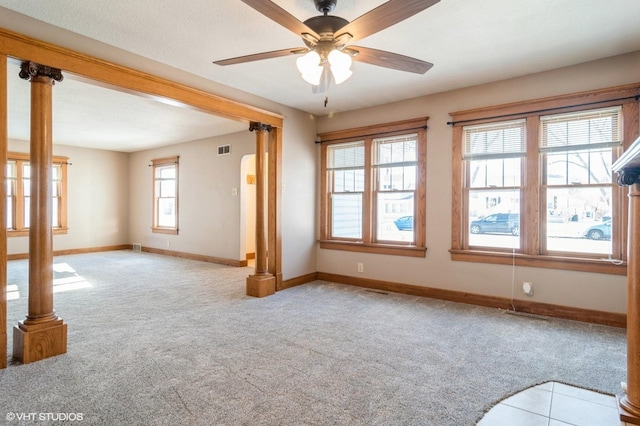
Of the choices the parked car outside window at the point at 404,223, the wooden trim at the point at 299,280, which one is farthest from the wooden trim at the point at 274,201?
the parked car outside window at the point at 404,223

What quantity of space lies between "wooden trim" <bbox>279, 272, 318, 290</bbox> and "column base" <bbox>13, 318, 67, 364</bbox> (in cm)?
269

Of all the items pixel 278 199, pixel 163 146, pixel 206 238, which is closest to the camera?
pixel 278 199

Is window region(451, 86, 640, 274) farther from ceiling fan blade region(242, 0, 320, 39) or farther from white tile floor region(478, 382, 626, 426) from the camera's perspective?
ceiling fan blade region(242, 0, 320, 39)

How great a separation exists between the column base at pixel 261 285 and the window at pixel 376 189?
4.06ft

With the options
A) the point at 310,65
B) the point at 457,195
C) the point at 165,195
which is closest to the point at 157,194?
the point at 165,195

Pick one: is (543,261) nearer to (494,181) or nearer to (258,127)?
(494,181)

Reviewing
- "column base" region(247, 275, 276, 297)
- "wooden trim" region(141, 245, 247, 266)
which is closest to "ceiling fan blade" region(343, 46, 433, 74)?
"column base" region(247, 275, 276, 297)

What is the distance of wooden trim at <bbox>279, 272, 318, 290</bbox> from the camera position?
5.02 metres

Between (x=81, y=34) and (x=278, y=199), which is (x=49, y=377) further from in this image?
(x=278, y=199)

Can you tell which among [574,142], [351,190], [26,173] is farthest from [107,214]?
[574,142]

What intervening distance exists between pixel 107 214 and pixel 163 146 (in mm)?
2506

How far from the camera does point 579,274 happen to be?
11.8 ft

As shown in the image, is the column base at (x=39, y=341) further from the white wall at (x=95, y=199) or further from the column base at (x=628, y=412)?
A: the white wall at (x=95, y=199)

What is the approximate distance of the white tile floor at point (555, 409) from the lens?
194cm
